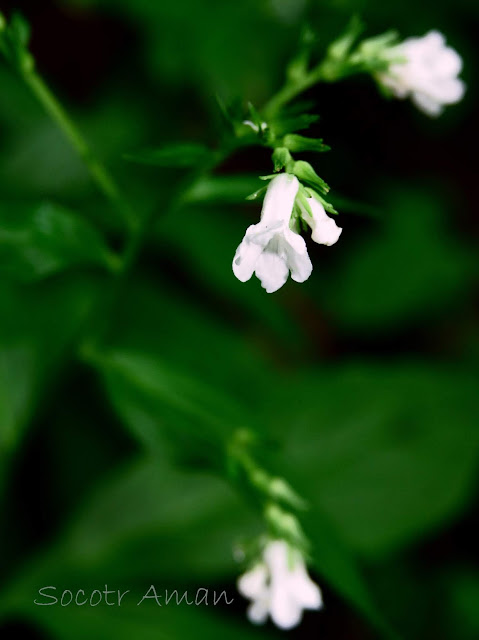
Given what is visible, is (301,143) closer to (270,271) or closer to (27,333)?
(270,271)

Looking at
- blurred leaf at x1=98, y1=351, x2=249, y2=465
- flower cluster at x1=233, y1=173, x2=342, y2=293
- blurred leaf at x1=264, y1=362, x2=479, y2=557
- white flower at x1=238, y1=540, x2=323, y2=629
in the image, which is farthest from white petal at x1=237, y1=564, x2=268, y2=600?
blurred leaf at x1=264, y1=362, x2=479, y2=557

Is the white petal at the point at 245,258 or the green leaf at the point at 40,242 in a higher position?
the green leaf at the point at 40,242

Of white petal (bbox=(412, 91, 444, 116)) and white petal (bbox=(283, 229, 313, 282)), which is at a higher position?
white petal (bbox=(412, 91, 444, 116))

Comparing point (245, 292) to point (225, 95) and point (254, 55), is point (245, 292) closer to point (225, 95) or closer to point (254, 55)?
point (225, 95)

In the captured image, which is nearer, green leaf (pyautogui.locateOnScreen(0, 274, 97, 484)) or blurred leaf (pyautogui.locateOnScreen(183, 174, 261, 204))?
blurred leaf (pyautogui.locateOnScreen(183, 174, 261, 204))

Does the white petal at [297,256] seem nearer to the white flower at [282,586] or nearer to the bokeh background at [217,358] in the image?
the bokeh background at [217,358]

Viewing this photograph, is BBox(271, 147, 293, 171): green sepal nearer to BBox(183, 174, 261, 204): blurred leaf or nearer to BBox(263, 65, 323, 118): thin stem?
BBox(183, 174, 261, 204): blurred leaf

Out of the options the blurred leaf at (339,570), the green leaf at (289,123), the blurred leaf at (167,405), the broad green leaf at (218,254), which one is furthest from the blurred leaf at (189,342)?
the green leaf at (289,123)
